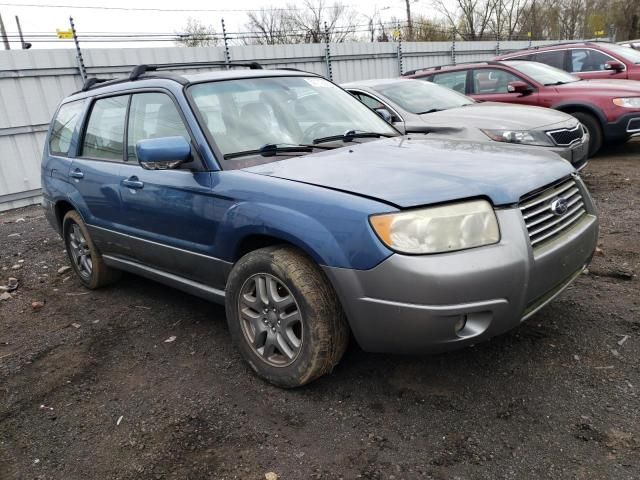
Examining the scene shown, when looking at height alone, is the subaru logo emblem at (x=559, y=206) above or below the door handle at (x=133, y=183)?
below

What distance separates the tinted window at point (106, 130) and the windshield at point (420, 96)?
383 centimetres

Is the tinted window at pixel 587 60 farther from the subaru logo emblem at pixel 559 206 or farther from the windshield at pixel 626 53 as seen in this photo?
the subaru logo emblem at pixel 559 206

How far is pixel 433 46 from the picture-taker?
662 inches

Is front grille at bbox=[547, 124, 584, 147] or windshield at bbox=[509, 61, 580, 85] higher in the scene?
windshield at bbox=[509, 61, 580, 85]

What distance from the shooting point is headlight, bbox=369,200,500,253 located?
225cm

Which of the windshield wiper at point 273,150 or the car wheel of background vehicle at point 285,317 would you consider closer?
the car wheel of background vehicle at point 285,317

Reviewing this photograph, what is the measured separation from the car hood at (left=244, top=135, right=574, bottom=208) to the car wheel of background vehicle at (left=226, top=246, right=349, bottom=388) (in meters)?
0.45

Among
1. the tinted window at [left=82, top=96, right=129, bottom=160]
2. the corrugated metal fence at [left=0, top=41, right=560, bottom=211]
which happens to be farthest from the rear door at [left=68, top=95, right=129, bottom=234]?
the corrugated metal fence at [left=0, top=41, right=560, bottom=211]

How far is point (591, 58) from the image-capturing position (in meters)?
9.66

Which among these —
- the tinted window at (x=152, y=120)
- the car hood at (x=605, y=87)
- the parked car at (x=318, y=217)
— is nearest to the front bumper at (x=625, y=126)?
the car hood at (x=605, y=87)

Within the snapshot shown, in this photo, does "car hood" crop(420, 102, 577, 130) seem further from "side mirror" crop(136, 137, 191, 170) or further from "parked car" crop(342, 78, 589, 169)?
"side mirror" crop(136, 137, 191, 170)

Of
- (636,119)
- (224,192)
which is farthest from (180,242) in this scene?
(636,119)

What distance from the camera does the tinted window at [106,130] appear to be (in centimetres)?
385

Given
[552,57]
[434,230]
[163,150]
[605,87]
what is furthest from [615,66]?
[163,150]
